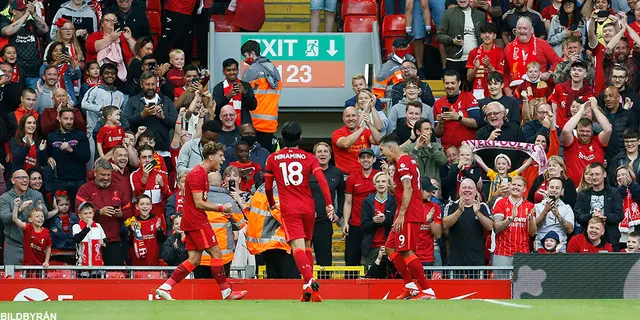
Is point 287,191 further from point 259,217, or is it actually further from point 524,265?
point 524,265

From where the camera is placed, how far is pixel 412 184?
1276 centimetres

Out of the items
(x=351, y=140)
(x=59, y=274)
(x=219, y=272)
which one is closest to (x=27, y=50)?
(x=351, y=140)

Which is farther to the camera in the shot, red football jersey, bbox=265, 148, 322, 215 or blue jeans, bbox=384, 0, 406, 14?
blue jeans, bbox=384, 0, 406, 14

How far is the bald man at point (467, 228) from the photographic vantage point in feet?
47.3

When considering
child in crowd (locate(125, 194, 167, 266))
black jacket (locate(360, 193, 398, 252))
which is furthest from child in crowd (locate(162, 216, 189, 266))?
black jacket (locate(360, 193, 398, 252))

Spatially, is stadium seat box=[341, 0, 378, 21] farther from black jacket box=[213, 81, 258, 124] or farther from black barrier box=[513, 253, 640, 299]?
black barrier box=[513, 253, 640, 299]

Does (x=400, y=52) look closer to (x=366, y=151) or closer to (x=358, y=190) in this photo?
(x=366, y=151)

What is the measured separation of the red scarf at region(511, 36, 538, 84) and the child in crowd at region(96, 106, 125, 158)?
18.7 feet

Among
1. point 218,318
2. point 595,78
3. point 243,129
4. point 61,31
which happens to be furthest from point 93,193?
point 595,78

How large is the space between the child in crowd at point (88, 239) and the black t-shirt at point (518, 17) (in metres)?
7.70

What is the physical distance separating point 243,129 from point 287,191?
3865 mm

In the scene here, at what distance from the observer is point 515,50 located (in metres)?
18.1

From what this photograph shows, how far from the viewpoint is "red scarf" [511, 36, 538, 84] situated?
17891 mm

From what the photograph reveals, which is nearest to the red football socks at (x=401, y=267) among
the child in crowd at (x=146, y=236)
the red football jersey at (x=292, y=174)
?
the red football jersey at (x=292, y=174)
